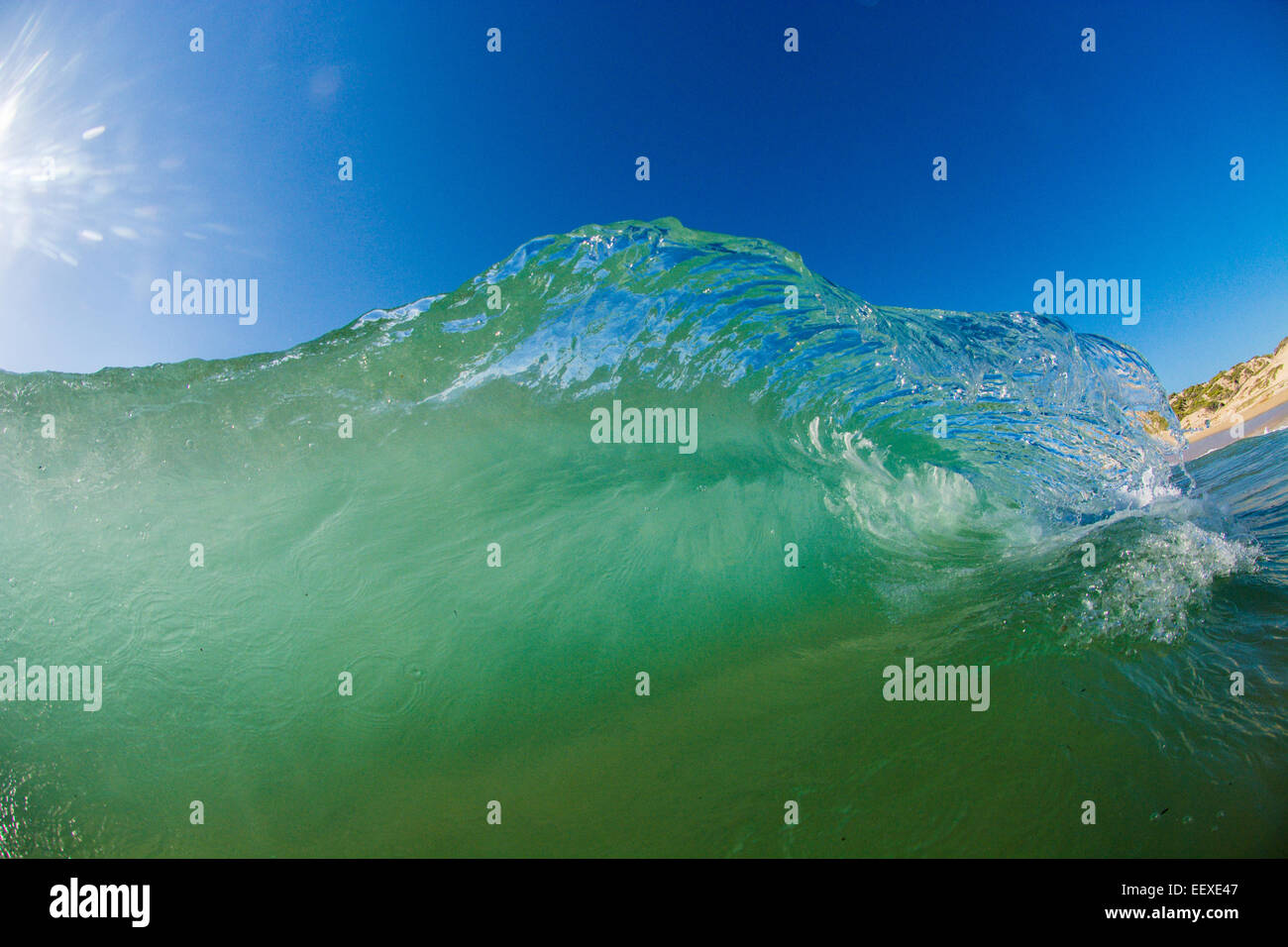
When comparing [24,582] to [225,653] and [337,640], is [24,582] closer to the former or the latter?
[225,653]

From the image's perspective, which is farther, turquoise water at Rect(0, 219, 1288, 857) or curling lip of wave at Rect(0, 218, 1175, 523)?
curling lip of wave at Rect(0, 218, 1175, 523)

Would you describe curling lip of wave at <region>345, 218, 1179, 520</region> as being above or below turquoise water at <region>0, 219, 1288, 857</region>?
above

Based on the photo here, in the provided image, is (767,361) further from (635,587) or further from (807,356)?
(635,587)

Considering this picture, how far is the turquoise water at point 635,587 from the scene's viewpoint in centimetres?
354

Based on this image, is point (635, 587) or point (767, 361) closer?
point (635, 587)

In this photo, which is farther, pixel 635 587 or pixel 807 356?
pixel 807 356

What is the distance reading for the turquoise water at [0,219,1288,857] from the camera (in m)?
3.54

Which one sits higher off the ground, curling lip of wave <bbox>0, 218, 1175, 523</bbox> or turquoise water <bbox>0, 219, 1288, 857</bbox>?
curling lip of wave <bbox>0, 218, 1175, 523</bbox>

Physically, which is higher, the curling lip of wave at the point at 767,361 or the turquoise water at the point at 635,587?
the curling lip of wave at the point at 767,361

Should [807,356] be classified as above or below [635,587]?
above

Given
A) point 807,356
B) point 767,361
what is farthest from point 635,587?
point 807,356

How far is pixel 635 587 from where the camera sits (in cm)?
527
